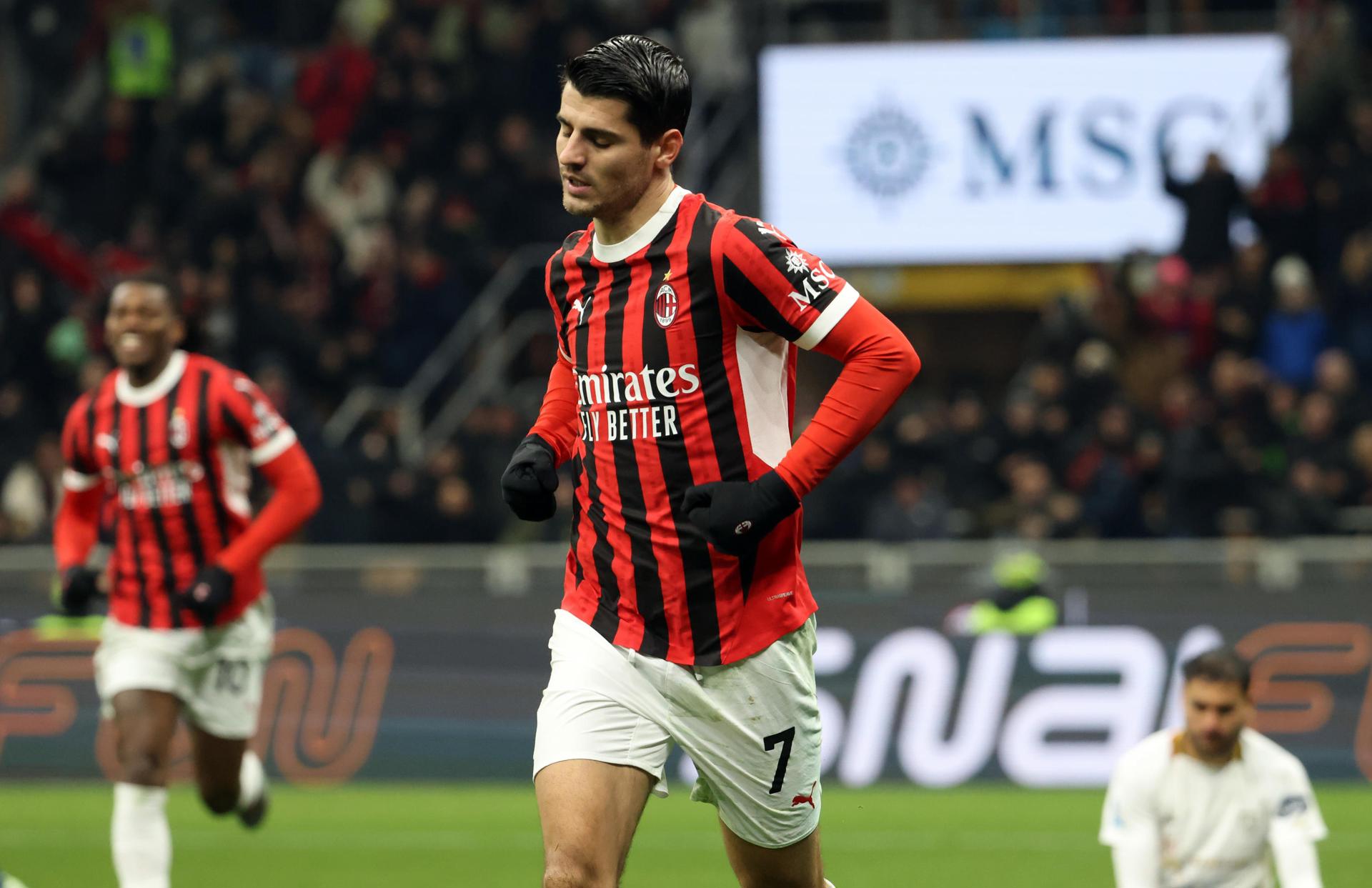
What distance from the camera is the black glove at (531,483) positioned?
483 centimetres

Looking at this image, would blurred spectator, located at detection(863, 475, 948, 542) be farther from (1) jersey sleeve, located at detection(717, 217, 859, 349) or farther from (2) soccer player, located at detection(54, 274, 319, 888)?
(1) jersey sleeve, located at detection(717, 217, 859, 349)

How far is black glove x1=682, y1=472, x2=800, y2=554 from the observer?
4469mm

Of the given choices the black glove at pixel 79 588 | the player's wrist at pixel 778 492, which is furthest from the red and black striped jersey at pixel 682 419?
the black glove at pixel 79 588

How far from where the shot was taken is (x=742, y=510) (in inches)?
176

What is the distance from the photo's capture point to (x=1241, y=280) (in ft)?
47.8

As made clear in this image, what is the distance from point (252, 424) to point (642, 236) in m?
3.04

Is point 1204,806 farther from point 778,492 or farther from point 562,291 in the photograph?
point 562,291

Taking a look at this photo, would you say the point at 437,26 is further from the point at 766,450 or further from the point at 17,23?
the point at 766,450

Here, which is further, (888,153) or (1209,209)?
(888,153)

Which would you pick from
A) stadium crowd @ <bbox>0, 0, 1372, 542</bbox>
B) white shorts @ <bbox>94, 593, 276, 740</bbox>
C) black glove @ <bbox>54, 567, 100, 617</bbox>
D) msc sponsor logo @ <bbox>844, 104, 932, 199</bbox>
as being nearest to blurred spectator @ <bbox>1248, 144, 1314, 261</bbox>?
stadium crowd @ <bbox>0, 0, 1372, 542</bbox>

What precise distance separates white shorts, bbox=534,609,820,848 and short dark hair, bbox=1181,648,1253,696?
1.39 m

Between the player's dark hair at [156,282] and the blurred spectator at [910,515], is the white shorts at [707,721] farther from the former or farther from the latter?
the blurred spectator at [910,515]

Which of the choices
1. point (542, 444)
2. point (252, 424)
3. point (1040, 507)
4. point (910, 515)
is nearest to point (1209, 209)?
point (1040, 507)

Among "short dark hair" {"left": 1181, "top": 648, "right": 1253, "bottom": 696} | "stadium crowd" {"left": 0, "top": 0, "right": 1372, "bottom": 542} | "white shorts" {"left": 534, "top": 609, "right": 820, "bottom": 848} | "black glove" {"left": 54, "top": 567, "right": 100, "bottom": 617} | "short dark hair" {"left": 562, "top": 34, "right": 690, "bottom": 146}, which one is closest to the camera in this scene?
"short dark hair" {"left": 562, "top": 34, "right": 690, "bottom": 146}
